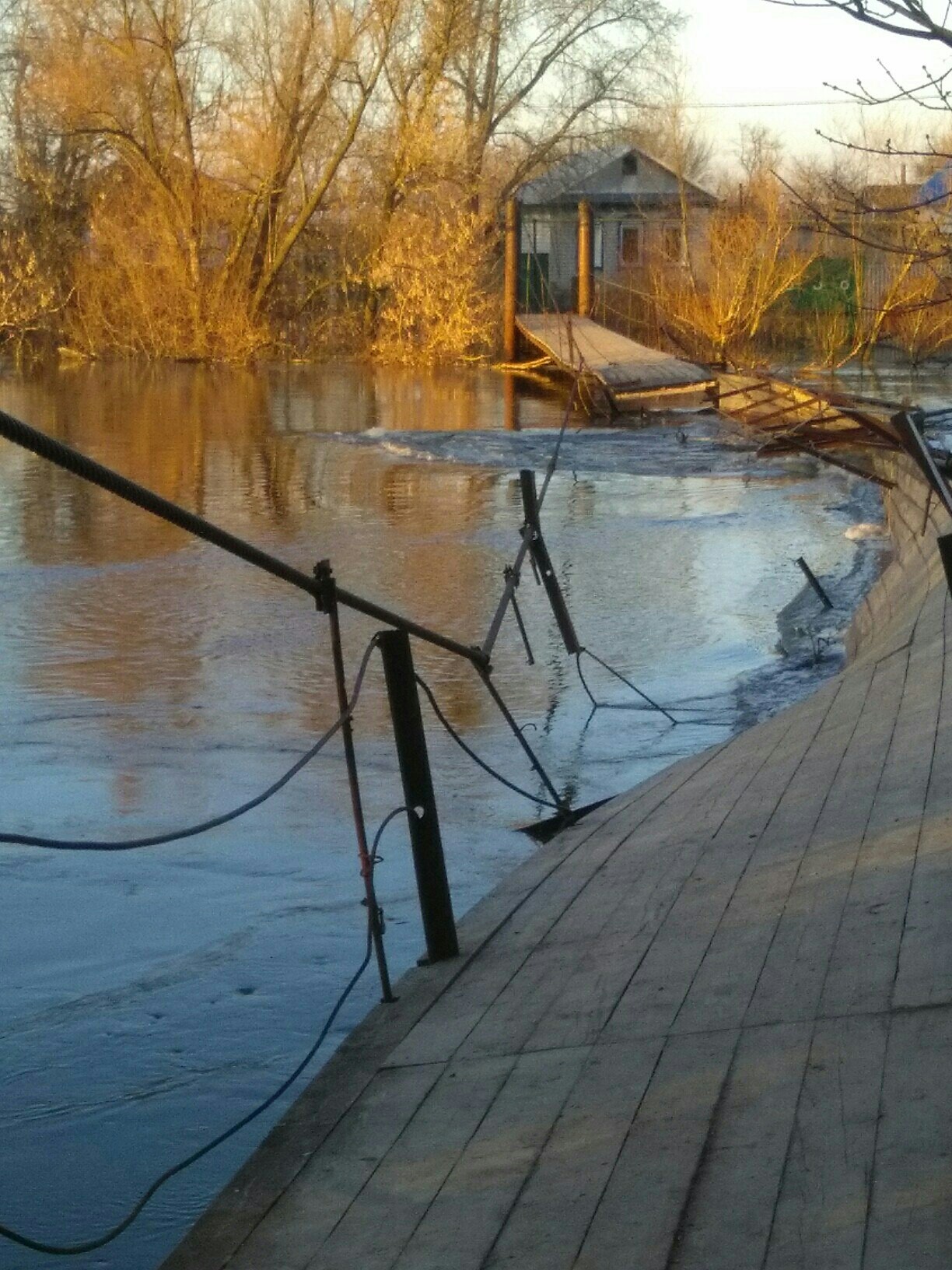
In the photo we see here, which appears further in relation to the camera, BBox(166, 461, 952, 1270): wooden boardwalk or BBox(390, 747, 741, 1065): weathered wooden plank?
BBox(390, 747, 741, 1065): weathered wooden plank

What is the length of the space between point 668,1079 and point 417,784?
3.68 feet

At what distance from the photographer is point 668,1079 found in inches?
126

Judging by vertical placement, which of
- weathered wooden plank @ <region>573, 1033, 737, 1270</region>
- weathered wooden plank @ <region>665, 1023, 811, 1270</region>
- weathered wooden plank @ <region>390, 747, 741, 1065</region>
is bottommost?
weathered wooden plank @ <region>390, 747, 741, 1065</region>

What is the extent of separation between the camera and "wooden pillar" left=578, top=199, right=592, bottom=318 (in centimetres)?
3316

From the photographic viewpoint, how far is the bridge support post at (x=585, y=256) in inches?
1305

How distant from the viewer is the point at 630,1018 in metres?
3.56

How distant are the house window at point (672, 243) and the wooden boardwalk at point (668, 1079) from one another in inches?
1300

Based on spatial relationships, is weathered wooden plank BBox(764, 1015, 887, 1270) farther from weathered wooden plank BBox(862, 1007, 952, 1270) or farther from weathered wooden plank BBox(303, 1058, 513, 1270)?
weathered wooden plank BBox(303, 1058, 513, 1270)

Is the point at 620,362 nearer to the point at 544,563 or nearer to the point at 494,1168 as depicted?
the point at 544,563

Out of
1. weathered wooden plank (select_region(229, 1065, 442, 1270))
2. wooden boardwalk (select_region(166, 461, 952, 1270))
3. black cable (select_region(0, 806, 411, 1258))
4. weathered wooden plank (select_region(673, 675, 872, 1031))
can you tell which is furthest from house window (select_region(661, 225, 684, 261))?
weathered wooden plank (select_region(229, 1065, 442, 1270))

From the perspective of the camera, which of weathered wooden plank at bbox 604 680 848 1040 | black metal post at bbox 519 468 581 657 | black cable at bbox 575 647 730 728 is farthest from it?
black metal post at bbox 519 468 581 657

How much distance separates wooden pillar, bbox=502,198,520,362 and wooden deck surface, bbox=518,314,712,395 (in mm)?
2870

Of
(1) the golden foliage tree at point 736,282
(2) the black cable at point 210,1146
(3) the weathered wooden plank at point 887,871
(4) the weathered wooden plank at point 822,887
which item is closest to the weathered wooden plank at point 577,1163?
(4) the weathered wooden plank at point 822,887

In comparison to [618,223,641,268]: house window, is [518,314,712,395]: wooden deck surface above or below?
below
